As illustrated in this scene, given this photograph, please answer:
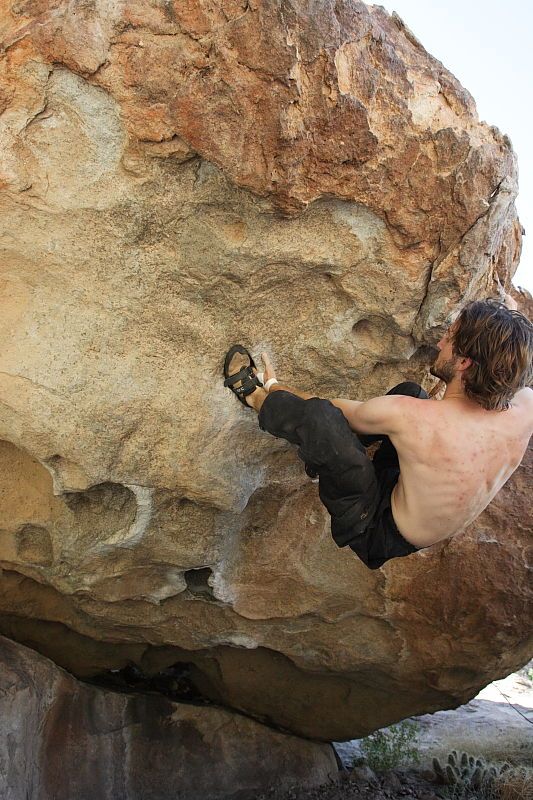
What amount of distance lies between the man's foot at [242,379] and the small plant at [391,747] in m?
3.09

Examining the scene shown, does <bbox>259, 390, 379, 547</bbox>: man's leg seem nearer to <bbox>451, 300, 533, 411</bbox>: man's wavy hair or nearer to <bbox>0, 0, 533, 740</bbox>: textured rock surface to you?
<bbox>0, 0, 533, 740</bbox>: textured rock surface

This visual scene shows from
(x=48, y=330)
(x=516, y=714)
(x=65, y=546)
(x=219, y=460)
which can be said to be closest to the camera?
(x=48, y=330)

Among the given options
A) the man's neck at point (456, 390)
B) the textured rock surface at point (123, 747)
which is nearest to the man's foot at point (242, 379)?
→ the man's neck at point (456, 390)

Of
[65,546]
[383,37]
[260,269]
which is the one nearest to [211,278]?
[260,269]

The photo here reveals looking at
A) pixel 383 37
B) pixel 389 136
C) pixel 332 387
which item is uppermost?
pixel 383 37

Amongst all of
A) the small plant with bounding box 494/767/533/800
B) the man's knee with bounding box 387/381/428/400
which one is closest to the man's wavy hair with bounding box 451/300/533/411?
the man's knee with bounding box 387/381/428/400

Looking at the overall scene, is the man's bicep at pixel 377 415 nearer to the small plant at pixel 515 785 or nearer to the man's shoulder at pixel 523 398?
the man's shoulder at pixel 523 398

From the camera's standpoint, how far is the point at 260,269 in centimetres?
233

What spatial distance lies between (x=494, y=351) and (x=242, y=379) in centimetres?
78

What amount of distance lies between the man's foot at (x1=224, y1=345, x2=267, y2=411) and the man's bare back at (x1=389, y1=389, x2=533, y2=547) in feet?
1.49

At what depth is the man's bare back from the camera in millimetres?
2270

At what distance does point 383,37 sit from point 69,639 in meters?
2.91

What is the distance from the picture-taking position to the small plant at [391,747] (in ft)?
15.2

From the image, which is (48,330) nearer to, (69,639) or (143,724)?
(69,639)
